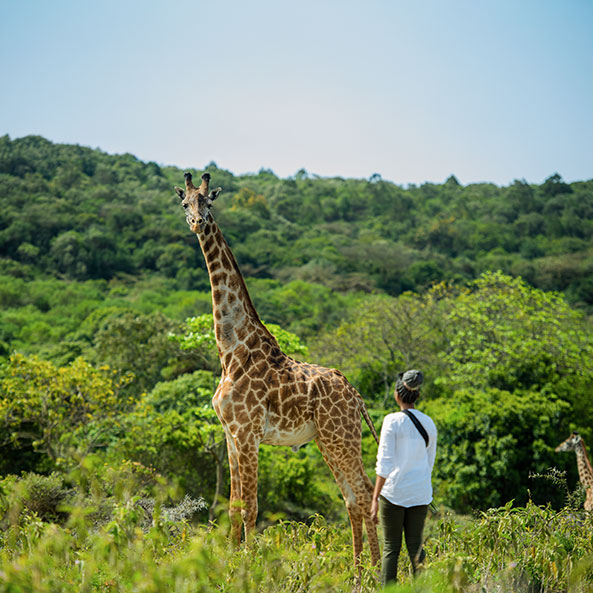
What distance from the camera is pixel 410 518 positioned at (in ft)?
16.3

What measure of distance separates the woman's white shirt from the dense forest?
76.8 inches

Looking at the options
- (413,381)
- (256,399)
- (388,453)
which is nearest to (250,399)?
(256,399)

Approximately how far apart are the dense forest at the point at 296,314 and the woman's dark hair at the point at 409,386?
2.13m

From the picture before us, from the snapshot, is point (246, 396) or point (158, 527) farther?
point (246, 396)

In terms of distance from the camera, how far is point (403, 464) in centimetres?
490

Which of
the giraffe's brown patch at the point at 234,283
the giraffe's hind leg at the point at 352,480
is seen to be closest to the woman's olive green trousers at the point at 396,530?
the giraffe's hind leg at the point at 352,480

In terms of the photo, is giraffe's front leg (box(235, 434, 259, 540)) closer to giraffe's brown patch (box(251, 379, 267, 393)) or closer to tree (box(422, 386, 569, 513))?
giraffe's brown patch (box(251, 379, 267, 393))

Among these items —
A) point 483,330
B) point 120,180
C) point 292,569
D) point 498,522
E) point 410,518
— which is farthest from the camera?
point 120,180

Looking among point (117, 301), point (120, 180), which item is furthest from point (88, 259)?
point (120, 180)

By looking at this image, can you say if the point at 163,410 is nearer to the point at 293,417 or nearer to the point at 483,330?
the point at 483,330

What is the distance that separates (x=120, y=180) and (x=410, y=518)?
232ft

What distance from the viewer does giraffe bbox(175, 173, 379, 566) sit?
20.3 feet

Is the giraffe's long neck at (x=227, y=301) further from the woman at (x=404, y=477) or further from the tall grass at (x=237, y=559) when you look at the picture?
the woman at (x=404, y=477)

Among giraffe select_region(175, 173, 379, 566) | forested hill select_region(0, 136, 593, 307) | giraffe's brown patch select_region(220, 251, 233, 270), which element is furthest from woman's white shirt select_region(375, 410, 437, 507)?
forested hill select_region(0, 136, 593, 307)
